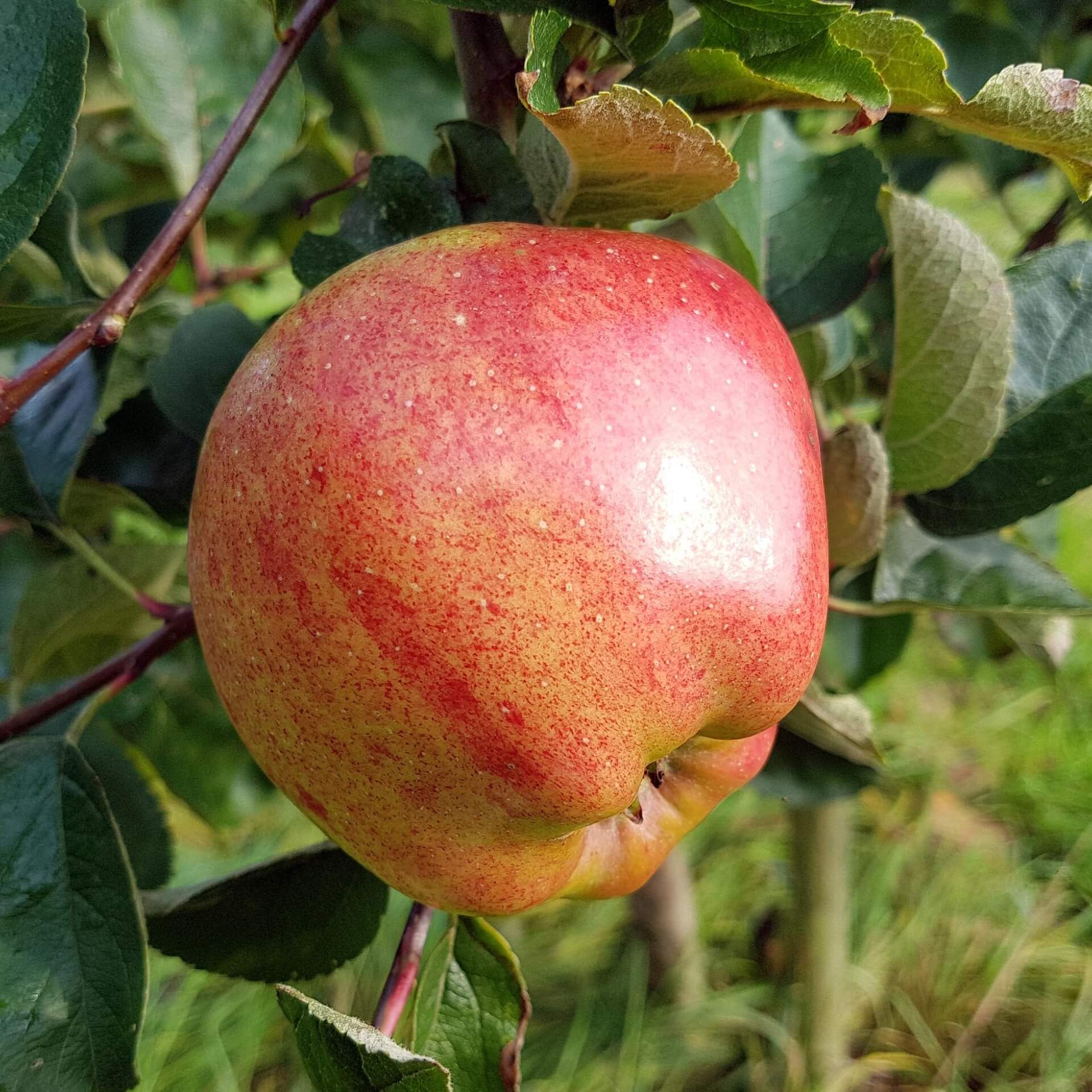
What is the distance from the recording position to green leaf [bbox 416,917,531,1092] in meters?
0.44

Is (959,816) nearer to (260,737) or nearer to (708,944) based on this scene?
(708,944)

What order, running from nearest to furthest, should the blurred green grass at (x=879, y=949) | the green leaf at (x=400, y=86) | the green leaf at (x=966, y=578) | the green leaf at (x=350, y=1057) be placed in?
the green leaf at (x=350, y=1057) → the green leaf at (x=966, y=578) → the green leaf at (x=400, y=86) → the blurred green grass at (x=879, y=949)

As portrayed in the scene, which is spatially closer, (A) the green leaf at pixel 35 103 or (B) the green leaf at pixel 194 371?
(A) the green leaf at pixel 35 103

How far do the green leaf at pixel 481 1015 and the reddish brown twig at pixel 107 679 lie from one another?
0.69ft

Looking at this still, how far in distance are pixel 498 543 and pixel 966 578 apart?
12.8 inches

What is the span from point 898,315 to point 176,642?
412 millimetres

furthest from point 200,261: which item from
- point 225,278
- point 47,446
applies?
point 47,446

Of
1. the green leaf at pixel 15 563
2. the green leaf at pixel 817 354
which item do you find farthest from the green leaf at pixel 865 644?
the green leaf at pixel 15 563

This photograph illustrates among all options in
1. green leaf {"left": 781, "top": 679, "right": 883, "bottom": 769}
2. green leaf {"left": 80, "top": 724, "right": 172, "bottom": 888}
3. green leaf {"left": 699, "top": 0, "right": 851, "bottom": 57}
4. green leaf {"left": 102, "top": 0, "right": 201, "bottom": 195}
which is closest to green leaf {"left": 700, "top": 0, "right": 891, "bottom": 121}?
green leaf {"left": 699, "top": 0, "right": 851, "bottom": 57}

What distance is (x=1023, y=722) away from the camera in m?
1.97

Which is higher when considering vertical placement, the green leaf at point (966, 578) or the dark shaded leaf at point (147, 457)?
the dark shaded leaf at point (147, 457)

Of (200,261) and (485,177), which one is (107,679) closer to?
(485,177)

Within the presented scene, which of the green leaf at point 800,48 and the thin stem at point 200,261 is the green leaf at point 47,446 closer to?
the thin stem at point 200,261

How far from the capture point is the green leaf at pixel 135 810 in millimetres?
648
